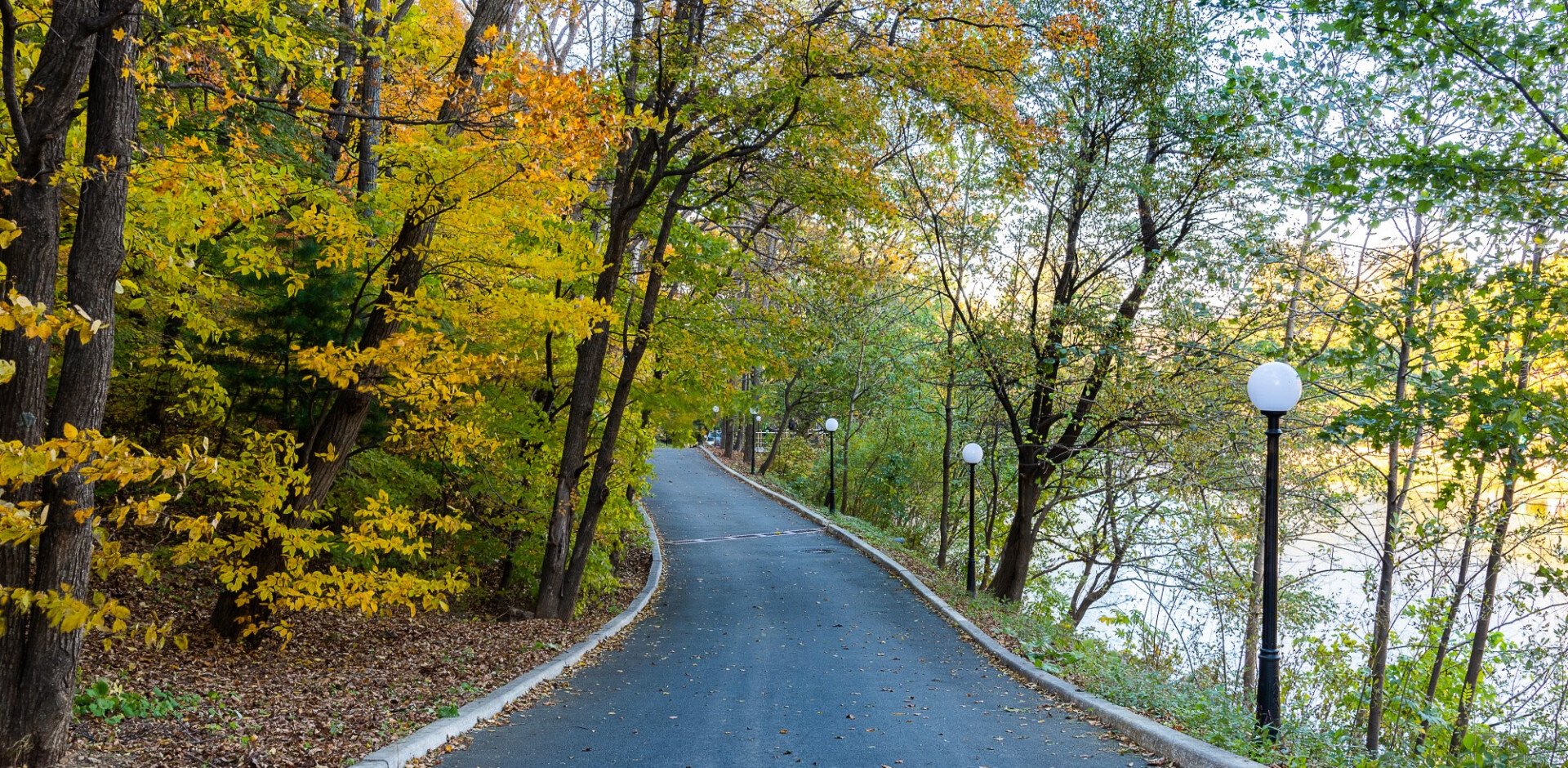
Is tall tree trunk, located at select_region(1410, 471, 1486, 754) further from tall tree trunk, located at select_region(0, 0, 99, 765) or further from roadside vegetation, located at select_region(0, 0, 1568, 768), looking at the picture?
tall tree trunk, located at select_region(0, 0, 99, 765)

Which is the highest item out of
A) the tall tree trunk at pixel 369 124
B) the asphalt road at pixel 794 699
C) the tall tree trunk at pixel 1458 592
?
the tall tree trunk at pixel 369 124

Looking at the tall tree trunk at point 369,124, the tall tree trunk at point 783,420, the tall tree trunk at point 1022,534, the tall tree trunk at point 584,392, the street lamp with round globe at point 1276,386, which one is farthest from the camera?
the tall tree trunk at point 783,420

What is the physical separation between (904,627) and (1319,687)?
399 inches

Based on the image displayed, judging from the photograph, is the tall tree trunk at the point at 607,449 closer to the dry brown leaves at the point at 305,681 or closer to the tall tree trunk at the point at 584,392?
the tall tree trunk at the point at 584,392

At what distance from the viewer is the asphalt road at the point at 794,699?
22.1 feet

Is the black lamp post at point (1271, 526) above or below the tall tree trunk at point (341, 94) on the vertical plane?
below

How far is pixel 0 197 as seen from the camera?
4.91 meters

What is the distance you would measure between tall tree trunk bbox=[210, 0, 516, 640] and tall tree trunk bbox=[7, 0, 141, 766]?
313 cm

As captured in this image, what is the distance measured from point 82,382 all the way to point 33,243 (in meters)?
0.70

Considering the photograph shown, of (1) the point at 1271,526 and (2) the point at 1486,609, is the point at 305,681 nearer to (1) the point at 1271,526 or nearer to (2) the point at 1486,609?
(1) the point at 1271,526

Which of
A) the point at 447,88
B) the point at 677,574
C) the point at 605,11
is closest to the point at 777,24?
the point at 447,88

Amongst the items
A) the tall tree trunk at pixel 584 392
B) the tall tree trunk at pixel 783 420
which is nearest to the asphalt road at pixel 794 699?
the tall tree trunk at pixel 584 392

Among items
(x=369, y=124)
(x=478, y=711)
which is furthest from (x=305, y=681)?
(x=369, y=124)

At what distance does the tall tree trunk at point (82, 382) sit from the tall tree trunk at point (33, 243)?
60 mm
